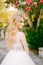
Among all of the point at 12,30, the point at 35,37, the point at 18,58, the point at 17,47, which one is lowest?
the point at 35,37

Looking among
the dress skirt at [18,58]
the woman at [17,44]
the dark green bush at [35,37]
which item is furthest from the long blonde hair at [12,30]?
the dark green bush at [35,37]

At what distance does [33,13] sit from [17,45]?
272 inches

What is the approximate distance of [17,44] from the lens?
3969 mm

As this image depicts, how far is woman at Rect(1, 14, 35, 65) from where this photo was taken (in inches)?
155

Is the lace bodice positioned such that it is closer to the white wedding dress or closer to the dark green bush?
the white wedding dress

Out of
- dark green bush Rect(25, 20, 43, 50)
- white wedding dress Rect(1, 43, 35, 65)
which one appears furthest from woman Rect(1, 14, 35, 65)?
dark green bush Rect(25, 20, 43, 50)

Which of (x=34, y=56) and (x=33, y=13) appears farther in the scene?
(x=33, y=13)

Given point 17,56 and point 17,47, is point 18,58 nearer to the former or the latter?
point 17,56

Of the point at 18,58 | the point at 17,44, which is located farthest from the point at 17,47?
the point at 18,58

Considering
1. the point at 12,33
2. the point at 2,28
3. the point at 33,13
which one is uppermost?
the point at 12,33

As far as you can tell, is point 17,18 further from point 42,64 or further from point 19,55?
point 42,64

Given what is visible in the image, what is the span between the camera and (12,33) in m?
3.98

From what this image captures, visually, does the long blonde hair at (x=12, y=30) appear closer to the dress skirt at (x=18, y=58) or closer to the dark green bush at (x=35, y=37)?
the dress skirt at (x=18, y=58)

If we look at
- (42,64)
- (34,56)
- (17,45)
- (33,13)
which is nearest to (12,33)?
(17,45)
